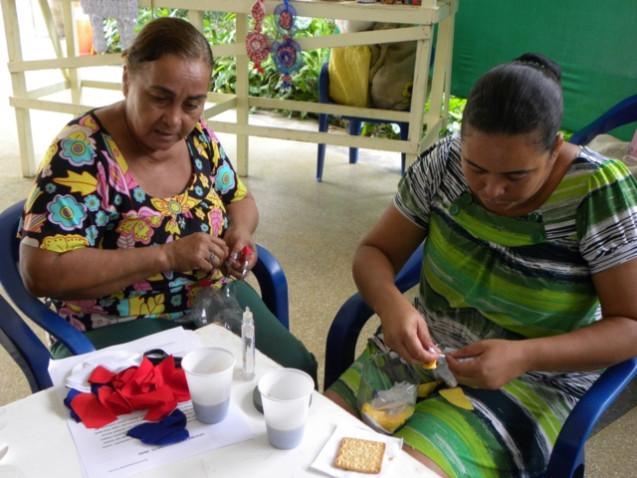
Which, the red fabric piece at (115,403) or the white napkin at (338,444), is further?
the red fabric piece at (115,403)

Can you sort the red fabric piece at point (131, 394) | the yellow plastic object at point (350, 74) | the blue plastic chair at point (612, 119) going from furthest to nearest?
the yellow plastic object at point (350, 74) → the blue plastic chair at point (612, 119) → the red fabric piece at point (131, 394)

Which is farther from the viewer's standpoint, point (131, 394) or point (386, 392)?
point (386, 392)

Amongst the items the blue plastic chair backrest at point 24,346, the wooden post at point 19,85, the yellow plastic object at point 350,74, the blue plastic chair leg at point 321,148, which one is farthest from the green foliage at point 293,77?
the blue plastic chair backrest at point 24,346

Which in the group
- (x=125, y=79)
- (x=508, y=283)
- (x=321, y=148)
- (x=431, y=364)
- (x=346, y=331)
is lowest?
(x=321, y=148)

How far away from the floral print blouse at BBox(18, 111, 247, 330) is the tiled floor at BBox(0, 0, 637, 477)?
89 centimetres

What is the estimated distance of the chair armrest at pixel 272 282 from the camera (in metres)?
1.72

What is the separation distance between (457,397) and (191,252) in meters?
0.64

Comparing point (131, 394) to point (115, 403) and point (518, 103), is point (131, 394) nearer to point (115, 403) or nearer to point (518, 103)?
point (115, 403)

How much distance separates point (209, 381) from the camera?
39.2 inches

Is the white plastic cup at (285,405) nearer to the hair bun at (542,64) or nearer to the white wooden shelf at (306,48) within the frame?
the hair bun at (542,64)

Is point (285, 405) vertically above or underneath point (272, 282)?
above

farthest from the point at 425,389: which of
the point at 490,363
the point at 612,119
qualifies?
the point at 612,119

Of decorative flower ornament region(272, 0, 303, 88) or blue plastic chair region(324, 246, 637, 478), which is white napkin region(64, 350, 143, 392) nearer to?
blue plastic chair region(324, 246, 637, 478)

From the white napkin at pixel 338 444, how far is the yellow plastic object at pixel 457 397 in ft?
0.96
